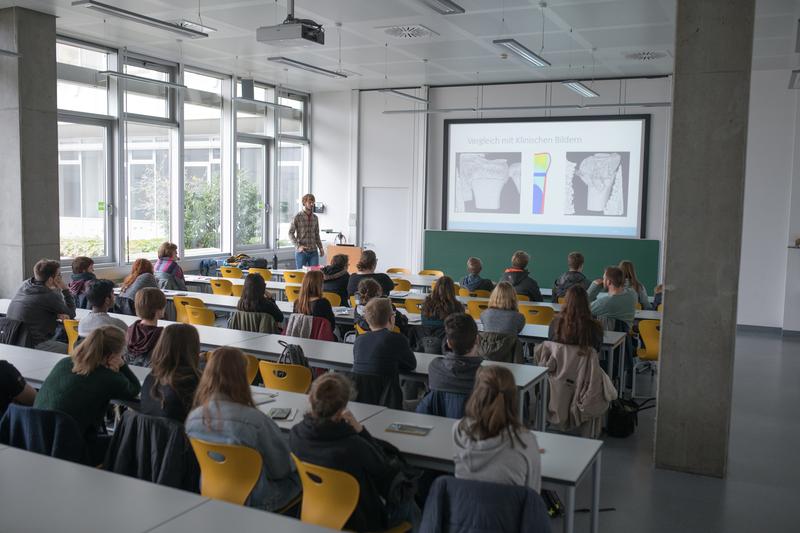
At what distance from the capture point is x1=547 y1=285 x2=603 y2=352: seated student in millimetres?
5051

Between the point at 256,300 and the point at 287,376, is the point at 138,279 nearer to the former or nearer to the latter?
the point at 256,300

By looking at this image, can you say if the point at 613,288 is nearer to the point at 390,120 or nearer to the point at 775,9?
the point at 775,9

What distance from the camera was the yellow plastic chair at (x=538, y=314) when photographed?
23.9 ft

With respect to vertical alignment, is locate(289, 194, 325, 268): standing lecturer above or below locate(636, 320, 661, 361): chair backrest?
above

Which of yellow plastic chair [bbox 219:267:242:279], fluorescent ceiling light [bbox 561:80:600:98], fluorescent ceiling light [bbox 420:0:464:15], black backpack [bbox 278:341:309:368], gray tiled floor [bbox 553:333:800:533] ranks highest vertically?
fluorescent ceiling light [bbox 420:0:464:15]

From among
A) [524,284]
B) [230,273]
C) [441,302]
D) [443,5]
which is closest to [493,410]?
[441,302]

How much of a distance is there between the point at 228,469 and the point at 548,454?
4.52 ft

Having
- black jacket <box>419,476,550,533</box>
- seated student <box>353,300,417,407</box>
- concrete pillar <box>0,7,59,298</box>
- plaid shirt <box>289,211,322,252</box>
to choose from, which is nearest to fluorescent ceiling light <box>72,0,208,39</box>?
concrete pillar <box>0,7,59,298</box>

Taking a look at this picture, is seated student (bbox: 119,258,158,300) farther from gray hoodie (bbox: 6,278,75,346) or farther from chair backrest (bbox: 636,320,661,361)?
chair backrest (bbox: 636,320,661,361)

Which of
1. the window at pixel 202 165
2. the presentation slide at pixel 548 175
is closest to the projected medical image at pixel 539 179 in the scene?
the presentation slide at pixel 548 175

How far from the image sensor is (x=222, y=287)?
904 centimetres

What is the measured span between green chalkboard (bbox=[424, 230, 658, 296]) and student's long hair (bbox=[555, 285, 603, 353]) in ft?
23.6

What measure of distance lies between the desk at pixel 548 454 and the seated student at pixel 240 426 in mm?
507

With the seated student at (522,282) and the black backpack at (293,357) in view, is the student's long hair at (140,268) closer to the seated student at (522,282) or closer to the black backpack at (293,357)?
the black backpack at (293,357)
